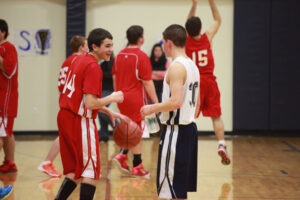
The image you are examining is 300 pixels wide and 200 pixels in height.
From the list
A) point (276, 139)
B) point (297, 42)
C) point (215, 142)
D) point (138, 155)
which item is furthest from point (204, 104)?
point (297, 42)

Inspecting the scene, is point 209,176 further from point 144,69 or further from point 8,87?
point 8,87

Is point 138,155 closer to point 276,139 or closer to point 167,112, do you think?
point 167,112

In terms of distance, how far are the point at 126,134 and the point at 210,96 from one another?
64.9 inches

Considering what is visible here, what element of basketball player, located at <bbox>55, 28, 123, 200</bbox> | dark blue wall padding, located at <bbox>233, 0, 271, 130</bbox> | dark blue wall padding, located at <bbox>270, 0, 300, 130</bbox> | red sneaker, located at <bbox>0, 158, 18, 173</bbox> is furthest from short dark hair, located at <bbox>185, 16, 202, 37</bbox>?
dark blue wall padding, located at <bbox>270, 0, 300, 130</bbox>

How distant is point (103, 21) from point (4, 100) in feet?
14.0

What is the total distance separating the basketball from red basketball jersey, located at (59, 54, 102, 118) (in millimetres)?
Result: 1106

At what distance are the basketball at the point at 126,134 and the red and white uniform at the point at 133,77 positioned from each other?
30.9 inches

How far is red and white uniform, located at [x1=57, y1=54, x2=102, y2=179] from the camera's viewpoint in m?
3.63

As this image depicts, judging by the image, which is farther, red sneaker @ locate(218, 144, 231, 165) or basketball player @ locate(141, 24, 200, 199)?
red sneaker @ locate(218, 144, 231, 165)

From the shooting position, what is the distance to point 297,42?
9508mm

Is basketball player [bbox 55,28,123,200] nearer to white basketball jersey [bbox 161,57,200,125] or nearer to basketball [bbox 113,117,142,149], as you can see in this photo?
white basketball jersey [bbox 161,57,200,125]

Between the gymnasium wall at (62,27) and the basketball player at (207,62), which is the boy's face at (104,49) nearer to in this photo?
the basketball player at (207,62)

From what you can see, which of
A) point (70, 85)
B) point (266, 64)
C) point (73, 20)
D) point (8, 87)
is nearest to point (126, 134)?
point (70, 85)

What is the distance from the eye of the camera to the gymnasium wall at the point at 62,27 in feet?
31.0
